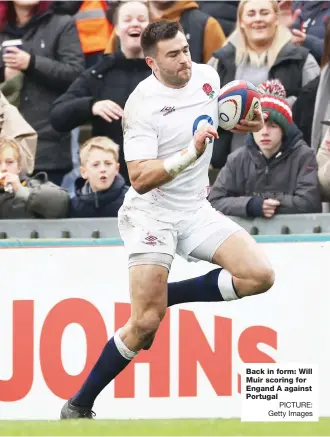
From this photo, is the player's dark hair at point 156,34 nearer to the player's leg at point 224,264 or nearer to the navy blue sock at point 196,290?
the player's leg at point 224,264

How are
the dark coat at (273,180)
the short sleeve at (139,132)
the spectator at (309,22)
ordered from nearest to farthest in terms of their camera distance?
1. the short sleeve at (139,132)
2. the dark coat at (273,180)
3. the spectator at (309,22)

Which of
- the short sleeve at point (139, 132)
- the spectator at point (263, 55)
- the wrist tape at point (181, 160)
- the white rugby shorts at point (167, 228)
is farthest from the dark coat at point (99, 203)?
the wrist tape at point (181, 160)

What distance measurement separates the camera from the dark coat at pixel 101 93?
10.5 metres

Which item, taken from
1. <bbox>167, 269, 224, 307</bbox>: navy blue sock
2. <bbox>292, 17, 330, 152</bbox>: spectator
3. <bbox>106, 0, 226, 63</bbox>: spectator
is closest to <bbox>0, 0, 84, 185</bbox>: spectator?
<bbox>106, 0, 226, 63</bbox>: spectator

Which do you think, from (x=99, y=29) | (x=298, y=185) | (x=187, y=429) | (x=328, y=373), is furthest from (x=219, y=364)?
(x=99, y=29)

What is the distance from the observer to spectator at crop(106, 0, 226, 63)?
10.7m

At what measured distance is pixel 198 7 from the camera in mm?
11031

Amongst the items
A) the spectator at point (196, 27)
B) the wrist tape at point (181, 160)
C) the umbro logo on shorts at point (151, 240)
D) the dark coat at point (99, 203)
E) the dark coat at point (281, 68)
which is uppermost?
the spectator at point (196, 27)

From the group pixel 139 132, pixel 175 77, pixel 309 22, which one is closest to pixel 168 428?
pixel 139 132

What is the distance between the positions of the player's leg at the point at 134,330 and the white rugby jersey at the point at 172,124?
0.41 metres

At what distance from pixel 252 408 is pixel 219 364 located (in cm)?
A: 231

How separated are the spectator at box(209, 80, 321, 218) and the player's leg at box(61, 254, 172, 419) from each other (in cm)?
175

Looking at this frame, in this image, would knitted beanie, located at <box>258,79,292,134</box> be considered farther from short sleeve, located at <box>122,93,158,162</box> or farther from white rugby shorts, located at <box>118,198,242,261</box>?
short sleeve, located at <box>122,93,158,162</box>

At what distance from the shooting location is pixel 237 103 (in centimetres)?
777
